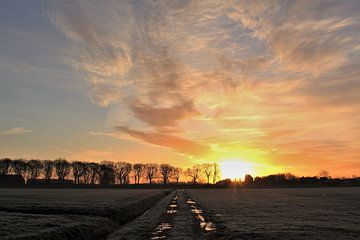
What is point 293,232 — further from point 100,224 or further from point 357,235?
point 100,224

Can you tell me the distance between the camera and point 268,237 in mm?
25578

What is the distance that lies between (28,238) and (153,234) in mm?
8423

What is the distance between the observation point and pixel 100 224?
32.4 meters

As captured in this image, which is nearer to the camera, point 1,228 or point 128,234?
point 1,228

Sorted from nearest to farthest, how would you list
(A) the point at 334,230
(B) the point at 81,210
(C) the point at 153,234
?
1. (C) the point at 153,234
2. (A) the point at 334,230
3. (B) the point at 81,210

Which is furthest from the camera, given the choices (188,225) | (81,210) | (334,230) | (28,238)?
(81,210)

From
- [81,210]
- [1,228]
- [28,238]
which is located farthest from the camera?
[81,210]

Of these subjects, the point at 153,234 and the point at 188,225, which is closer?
the point at 153,234

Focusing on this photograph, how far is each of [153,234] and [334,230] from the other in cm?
1337

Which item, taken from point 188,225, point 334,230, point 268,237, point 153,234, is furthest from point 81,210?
point 334,230

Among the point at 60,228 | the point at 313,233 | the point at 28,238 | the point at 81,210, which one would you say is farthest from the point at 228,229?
the point at 81,210

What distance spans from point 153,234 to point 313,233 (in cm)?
1120

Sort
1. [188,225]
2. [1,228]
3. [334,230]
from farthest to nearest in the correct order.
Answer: [188,225]
[334,230]
[1,228]

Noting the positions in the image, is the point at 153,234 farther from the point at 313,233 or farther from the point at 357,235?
the point at 357,235
